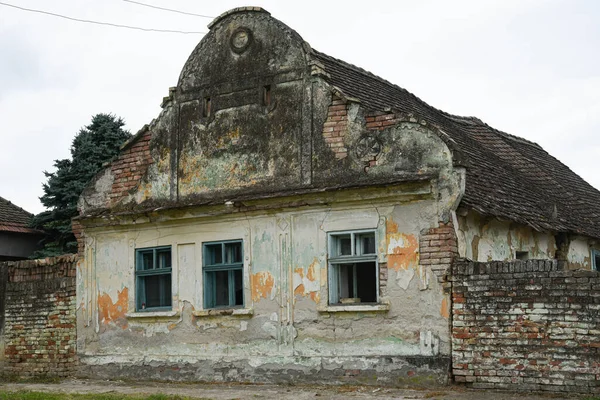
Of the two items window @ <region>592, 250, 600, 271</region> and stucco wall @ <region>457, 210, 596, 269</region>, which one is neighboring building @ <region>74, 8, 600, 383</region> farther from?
window @ <region>592, 250, 600, 271</region>

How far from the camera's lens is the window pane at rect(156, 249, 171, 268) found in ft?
52.4

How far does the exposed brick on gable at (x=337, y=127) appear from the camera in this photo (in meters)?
14.3

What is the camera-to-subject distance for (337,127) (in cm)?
1440

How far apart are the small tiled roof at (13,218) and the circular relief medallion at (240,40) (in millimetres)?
10008

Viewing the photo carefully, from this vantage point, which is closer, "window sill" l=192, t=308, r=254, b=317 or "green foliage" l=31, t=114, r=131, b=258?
"window sill" l=192, t=308, r=254, b=317

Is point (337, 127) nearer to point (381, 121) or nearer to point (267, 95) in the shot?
point (381, 121)

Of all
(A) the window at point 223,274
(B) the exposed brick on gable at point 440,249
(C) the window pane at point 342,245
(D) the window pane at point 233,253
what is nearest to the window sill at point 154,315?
(A) the window at point 223,274

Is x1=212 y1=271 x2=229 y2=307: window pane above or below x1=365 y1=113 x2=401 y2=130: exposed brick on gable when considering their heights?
below

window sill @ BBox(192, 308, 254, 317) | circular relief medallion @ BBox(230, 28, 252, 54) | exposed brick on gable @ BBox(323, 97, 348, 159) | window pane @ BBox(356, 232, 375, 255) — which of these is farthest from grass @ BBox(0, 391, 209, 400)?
circular relief medallion @ BBox(230, 28, 252, 54)

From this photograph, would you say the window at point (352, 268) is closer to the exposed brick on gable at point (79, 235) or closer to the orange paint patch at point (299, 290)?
the orange paint patch at point (299, 290)

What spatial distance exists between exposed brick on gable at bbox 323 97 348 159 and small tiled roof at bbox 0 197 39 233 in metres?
11.6

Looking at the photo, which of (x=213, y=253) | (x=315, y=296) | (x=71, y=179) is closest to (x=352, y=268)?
(x=315, y=296)

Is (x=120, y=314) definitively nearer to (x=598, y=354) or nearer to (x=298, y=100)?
(x=298, y=100)

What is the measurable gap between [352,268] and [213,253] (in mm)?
2665
